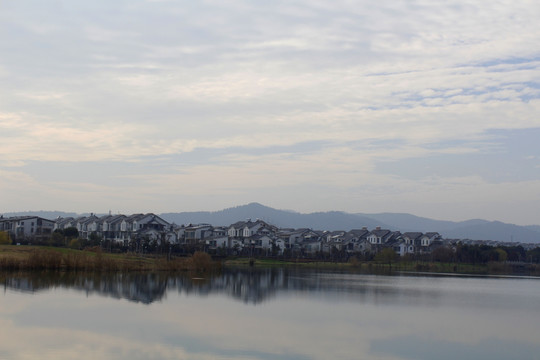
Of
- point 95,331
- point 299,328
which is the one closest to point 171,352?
point 95,331

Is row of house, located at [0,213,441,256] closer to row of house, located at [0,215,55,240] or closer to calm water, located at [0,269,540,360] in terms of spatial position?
row of house, located at [0,215,55,240]

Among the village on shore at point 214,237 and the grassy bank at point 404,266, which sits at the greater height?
the village on shore at point 214,237

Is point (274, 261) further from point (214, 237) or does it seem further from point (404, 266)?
point (404, 266)

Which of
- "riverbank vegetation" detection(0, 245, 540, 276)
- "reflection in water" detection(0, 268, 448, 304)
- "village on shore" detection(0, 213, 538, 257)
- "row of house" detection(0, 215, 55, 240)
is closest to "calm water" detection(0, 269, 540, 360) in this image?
"reflection in water" detection(0, 268, 448, 304)

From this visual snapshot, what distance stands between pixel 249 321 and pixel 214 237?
5307 centimetres

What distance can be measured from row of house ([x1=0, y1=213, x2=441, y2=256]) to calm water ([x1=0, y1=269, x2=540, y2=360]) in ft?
108

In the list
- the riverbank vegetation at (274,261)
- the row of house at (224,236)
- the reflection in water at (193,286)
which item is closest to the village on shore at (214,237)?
the row of house at (224,236)

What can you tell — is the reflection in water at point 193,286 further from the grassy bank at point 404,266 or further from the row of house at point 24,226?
the row of house at point 24,226

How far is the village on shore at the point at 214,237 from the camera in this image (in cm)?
6091

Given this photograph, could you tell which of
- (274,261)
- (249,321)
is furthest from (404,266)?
(249,321)

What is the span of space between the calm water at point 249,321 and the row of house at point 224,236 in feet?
108

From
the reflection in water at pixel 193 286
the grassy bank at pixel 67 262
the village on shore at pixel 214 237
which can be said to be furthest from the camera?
the village on shore at pixel 214 237

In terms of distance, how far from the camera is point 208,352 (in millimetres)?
14648

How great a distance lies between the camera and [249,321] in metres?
19.8
